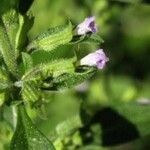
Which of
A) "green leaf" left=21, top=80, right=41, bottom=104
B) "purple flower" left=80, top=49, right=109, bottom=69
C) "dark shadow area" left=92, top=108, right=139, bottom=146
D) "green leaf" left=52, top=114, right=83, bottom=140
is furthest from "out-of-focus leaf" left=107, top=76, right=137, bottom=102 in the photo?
"green leaf" left=21, top=80, right=41, bottom=104

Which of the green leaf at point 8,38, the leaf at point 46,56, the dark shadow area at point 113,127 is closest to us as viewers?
the green leaf at point 8,38

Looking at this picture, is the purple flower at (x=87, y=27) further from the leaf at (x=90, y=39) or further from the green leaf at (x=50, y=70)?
the green leaf at (x=50, y=70)

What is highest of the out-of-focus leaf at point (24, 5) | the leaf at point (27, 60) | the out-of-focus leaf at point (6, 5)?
the out-of-focus leaf at point (6, 5)

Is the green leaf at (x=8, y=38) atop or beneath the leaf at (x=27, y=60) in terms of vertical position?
atop

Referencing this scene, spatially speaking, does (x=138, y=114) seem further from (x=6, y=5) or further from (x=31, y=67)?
(x=6, y=5)

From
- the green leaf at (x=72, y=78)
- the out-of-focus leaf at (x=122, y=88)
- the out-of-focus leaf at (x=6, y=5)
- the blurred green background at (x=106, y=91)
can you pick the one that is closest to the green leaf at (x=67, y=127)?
the blurred green background at (x=106, y=91)

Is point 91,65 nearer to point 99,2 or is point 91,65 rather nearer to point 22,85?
point 22,85

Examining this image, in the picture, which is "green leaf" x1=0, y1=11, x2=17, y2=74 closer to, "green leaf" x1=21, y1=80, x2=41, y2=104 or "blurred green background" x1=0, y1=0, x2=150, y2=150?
"green leaf" x1=21, y1=80, x2=41, y2=104
